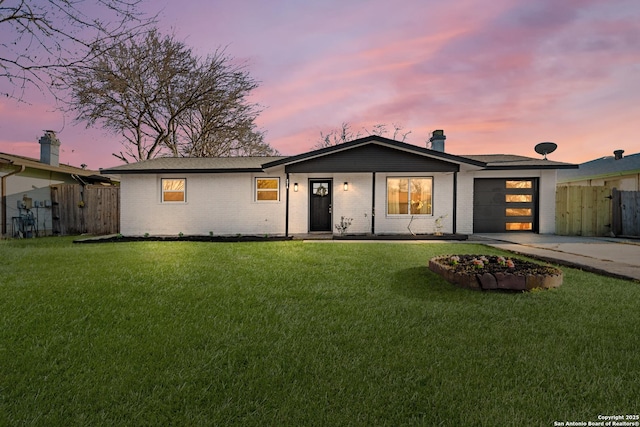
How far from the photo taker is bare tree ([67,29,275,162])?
58.9 ft

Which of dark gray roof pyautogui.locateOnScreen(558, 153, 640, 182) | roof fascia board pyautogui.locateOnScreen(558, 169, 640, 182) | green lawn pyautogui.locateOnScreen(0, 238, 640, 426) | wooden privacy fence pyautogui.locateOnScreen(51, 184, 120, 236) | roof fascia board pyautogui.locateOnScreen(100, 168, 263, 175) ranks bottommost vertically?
green lawn pyautogui.locateOnScreen(0, 238, 640, 426)

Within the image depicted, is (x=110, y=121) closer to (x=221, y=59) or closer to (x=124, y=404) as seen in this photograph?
(x=221, y=59)

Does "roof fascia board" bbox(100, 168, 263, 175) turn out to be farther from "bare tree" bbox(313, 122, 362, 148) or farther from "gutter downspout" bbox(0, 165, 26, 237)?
"bare tree" bbox(313, 122, 362, 148)

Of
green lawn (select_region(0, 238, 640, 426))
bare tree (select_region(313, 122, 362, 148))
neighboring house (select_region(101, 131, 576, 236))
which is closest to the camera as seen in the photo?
green lawn (select_region(0, 238, 640, 426))

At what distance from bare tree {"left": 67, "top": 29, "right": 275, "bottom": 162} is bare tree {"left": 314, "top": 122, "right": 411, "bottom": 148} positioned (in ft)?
32.3

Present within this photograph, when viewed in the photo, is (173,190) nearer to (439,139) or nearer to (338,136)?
(439,139)

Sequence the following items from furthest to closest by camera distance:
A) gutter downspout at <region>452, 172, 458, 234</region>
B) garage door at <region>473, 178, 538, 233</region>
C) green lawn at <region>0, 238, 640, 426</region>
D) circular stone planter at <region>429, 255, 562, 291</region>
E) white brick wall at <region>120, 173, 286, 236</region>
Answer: garage door at <region>473, 178, 538, 233</region>, white brick wall at <region>120, 173, 286, 236</region>, gutter downspout at <region>452, 172, 458, 234</region>, circular stone planter at <region>429, 255, 562, 291</region>, green lawn at <region>0, 238, 640, 426</region>

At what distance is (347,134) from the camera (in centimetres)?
3077

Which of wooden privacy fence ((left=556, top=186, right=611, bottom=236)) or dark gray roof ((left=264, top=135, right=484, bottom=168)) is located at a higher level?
dark gray roof ((left=264, top=135, right=484, bottom=168))

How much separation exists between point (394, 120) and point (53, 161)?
23948 mm

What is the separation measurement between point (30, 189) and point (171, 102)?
9175mm

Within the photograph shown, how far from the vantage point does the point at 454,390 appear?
85.6 inches

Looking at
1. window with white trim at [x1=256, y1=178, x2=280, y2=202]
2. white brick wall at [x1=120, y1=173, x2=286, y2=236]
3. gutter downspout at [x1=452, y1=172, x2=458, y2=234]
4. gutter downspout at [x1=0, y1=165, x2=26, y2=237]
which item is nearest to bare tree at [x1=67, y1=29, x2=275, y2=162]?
gutter downspout at [x1=0, y1=165, x2=26, y2=237]

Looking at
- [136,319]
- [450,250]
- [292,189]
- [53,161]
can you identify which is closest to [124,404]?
[136,319]
